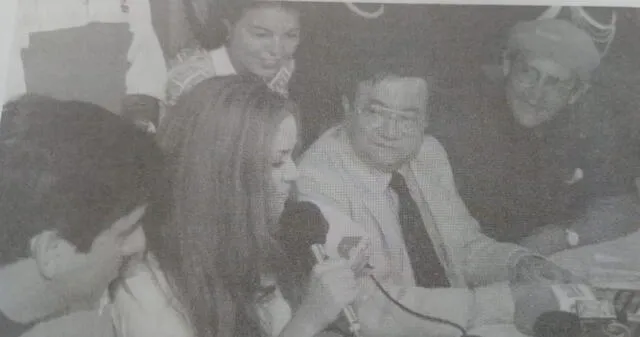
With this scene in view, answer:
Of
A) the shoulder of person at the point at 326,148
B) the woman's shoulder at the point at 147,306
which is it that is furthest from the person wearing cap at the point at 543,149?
the woman's shoulder at the point at 147,306

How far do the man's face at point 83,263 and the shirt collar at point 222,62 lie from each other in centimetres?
25

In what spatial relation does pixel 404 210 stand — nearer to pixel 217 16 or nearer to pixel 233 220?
pixel 233 220

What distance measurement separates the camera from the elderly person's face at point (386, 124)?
1006 mm

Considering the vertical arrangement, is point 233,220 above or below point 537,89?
below

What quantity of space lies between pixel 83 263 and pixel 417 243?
0.44 meters

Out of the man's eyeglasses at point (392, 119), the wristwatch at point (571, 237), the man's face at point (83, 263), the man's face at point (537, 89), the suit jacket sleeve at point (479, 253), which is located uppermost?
the man's face at point (537, 89)

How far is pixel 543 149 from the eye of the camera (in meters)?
1.00

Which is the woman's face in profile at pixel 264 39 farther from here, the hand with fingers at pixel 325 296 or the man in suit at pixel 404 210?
the hand with fingers at pixel 325 296

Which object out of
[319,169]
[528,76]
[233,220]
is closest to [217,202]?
[233,220]

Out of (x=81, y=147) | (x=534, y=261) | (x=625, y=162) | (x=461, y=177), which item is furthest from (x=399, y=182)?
(x=81, y=147)

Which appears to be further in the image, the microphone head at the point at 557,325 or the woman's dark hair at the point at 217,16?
the woman's dark hair at the point at 217,16

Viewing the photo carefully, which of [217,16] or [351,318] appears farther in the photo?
[217,16]

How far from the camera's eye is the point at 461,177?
99 centimetres

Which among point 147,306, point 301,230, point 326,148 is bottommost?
point 147,306
